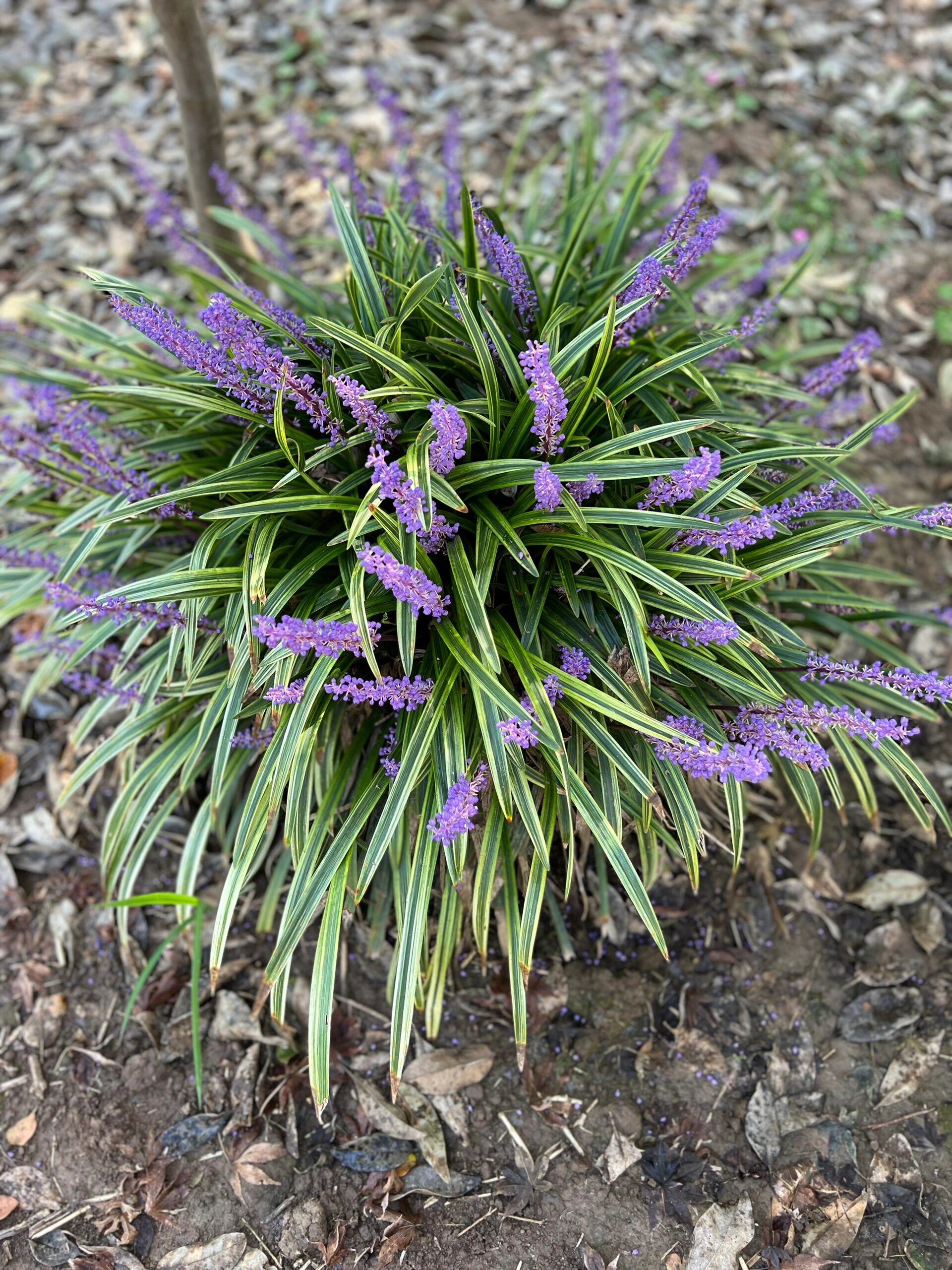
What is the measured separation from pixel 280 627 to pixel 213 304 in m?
0.70

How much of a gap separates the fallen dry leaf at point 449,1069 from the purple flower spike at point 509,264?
187cm

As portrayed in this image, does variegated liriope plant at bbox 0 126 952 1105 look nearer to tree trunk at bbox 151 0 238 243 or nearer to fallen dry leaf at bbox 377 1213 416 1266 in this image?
fallen dry leaf at bbox 377 1213 416 1266

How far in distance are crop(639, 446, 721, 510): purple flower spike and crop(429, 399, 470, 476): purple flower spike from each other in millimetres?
422

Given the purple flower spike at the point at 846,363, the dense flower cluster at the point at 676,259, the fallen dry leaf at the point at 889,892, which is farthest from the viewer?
the fallen dry leaf at the point at 889,892

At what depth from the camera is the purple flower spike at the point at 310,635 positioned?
1.61 m

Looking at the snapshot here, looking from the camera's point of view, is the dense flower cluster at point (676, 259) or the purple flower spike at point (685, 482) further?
the dense flower cluster at point (676, 259)

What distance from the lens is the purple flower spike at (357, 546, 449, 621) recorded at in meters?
1.62

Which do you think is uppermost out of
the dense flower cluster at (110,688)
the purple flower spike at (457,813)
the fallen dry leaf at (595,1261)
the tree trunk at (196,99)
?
the tree trunk at (196,99)

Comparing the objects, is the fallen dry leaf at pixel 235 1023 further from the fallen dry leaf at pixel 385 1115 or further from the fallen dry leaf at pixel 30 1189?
the fallen dry leaf at pixel 30 1189

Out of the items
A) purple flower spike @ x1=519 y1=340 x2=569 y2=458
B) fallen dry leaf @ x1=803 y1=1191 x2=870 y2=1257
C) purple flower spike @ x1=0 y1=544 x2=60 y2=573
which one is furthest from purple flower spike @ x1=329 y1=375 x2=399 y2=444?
fallen dry leaf @ x1=803 y1=1191 x2=870 y2=1257

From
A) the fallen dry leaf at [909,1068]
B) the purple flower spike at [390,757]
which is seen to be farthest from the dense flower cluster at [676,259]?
the fallen dry leaf at [909,1068]

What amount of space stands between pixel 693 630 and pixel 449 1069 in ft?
4.21

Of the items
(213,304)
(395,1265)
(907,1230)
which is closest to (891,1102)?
(907,1230)

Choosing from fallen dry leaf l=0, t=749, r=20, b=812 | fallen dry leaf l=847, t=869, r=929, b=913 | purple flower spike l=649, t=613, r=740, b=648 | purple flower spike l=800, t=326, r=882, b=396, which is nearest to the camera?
purple flower spike l=649, t=613, r=740, b=648
